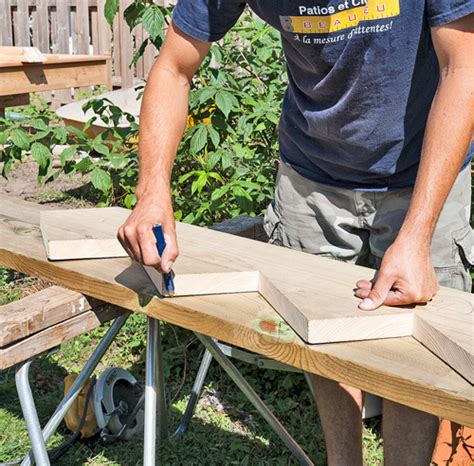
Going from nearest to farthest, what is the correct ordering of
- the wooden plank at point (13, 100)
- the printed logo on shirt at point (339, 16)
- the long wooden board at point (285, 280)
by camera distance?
the long wooden board at point (285, 280) → the printed logo on shirt at point (339, 16) → the wooden plank at point (13, 100)

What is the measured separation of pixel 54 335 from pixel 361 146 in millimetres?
1049

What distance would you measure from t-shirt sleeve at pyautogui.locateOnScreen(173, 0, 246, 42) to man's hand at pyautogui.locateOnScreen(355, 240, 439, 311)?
3.55 feet

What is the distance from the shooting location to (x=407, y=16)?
2.25 metres

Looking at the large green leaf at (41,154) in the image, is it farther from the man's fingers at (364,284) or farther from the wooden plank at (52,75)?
the man's fingers at (364,284)

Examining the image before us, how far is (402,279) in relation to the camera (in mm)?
1930

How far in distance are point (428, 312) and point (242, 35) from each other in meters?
3.14

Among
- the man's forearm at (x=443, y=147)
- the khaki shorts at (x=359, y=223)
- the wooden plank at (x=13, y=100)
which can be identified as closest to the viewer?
the man's forearm at (x=443, y=147)

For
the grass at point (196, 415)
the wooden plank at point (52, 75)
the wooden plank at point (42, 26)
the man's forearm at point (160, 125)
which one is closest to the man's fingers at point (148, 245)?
the man's forearm at point (160, 125)

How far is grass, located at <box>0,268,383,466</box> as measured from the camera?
137 inches

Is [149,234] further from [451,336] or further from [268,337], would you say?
[451,336]

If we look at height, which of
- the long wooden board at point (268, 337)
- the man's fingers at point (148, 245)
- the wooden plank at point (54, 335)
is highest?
the man's fingers at point (148, 245)

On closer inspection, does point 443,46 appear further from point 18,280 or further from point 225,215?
point 18,280

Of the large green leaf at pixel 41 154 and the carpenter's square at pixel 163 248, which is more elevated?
the carpenter's square at pixel 163 248

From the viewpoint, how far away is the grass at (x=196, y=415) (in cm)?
347
